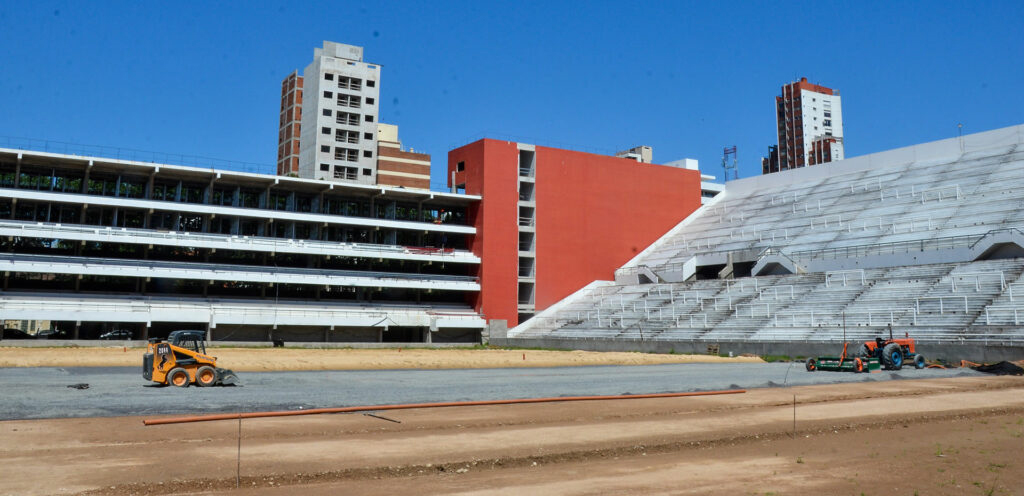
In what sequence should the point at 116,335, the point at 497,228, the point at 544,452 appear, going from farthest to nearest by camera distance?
1. the point at 497,228
2. the point at 116,335
3. the point at 544,452

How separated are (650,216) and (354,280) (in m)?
32.4

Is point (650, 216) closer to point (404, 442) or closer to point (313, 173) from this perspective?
point (313, 173)

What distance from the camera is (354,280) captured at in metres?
67.6

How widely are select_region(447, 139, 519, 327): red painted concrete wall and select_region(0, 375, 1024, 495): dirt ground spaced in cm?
5219

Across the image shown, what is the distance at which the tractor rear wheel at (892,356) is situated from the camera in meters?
31.5

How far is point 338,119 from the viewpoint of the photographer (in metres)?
102

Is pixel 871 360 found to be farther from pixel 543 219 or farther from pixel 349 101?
pixel 349 101

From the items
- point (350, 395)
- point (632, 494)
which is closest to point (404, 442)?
point (632, 494)

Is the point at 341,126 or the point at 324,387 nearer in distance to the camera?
the point at 324,387

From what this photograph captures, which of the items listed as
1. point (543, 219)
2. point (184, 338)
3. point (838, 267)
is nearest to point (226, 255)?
point (543, 219)

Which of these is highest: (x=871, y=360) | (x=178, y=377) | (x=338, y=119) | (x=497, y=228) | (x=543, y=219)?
(x=338, y=119)

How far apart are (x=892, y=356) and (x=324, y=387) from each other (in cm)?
2327

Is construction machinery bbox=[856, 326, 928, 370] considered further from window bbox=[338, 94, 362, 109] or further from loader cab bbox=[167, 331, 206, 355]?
window bbox=[338, 94, 362, 109]

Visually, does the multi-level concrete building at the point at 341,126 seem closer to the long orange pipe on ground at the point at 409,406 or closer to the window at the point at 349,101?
the window at the point at 349,101
